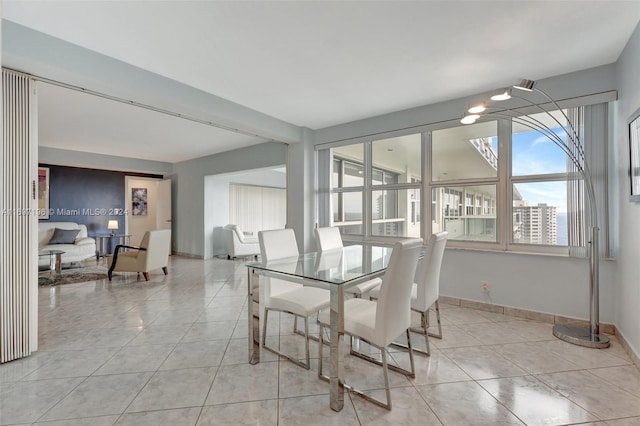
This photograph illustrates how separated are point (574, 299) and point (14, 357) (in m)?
4.89

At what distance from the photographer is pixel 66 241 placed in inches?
239

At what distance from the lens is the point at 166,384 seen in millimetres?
2061

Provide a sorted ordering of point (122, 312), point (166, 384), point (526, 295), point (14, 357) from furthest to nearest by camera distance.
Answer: point (122, 312) → point (526, 295) → point (14, 357) → point (166, 384)

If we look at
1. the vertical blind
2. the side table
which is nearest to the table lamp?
the side table

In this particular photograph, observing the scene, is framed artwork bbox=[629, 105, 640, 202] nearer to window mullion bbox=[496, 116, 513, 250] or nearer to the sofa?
window mullion bbox=[496, 116, 513, 250]

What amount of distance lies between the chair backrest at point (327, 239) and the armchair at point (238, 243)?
378 cm

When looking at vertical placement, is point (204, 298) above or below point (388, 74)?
below

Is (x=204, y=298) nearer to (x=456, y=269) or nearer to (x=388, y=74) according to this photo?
(x=456, y=269)

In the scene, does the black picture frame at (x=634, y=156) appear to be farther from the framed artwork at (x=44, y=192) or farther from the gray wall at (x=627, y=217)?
the framed artwork at (x=44, y=192)

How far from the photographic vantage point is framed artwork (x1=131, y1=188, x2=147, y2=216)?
7.85 m

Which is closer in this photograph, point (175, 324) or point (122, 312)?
point (175, 324)

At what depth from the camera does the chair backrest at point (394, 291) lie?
5.83 ft

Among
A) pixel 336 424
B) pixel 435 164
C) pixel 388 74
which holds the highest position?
pixel 388 74

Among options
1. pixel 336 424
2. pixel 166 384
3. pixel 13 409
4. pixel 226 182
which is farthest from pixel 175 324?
pixel 226 182
